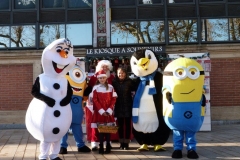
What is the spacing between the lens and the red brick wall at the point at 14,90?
1153cm

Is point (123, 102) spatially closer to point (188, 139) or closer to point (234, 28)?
point (188, 139)

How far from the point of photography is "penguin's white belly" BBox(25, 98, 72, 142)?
A: 17.4ft

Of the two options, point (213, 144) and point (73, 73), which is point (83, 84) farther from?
point (213, 144)

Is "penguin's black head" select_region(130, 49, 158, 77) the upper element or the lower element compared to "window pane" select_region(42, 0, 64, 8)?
lower

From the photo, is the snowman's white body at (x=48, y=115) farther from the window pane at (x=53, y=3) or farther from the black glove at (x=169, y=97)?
the window pane at (x=53, y=3)

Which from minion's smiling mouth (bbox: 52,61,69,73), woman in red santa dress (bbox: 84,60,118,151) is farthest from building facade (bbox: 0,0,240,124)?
minion's smiling mouth (bbox: 52,61,69,73)

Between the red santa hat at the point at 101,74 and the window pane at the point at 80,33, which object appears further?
the window pane at the point at 80,33

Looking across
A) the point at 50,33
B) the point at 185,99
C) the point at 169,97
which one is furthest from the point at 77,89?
the point at 50,33

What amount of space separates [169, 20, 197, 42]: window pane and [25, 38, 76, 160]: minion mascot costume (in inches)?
267

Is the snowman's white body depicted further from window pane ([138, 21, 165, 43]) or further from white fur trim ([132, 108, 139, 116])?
window pane ([138, 21, 165, 43])

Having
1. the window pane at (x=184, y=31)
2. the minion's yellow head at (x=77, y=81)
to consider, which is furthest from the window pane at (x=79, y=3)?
the minion's yellow head at (x=77, y=81)

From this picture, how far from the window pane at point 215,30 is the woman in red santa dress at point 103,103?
6.26 metres

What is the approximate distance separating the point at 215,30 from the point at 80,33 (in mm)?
4654

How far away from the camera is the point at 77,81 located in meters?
6.80
